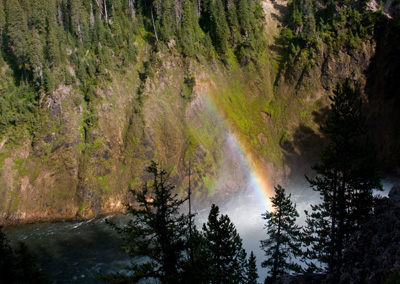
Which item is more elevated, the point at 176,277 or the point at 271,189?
the point at 271,189

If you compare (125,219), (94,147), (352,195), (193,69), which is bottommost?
(352,195)

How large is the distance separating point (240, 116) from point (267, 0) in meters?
44.5

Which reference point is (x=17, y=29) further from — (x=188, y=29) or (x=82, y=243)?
(x=82, y=243)

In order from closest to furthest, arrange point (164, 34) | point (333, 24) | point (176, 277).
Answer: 1. point (176, 277)
2. point (164, 34)
3. point (333, 24)

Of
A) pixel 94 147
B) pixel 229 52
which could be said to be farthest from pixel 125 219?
pixel 229 52

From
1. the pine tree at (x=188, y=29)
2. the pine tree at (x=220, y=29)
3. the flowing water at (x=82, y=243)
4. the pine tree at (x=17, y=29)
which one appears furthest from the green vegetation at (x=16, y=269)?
the pine tree at (x=220, y=29)

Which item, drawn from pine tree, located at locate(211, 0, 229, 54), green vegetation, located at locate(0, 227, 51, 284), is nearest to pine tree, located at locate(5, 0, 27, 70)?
pine tree, located at locate(211, 0, 229, 54)

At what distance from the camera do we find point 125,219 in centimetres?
4003

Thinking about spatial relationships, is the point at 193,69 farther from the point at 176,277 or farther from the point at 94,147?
the point at 176,277

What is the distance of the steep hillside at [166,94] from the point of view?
43688 millimetres

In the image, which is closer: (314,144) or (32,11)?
(314,144)

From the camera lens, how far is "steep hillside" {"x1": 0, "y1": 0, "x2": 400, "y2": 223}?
43688mm

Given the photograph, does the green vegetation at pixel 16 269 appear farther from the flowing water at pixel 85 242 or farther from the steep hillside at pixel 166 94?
the steep hillside at pixel 166 94

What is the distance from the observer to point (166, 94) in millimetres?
53094
